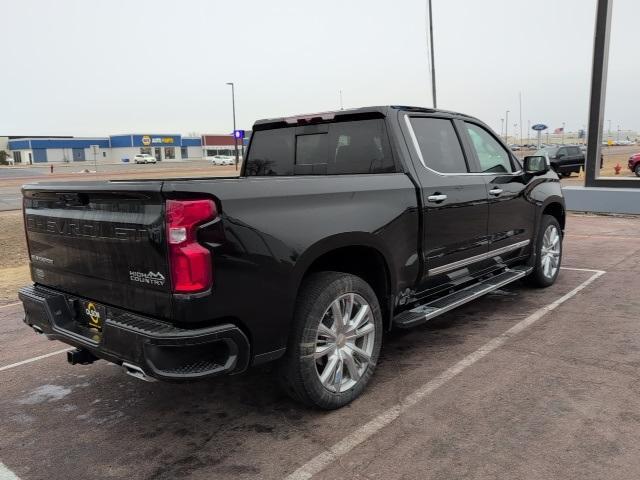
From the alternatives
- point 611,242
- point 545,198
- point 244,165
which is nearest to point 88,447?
point 244,165

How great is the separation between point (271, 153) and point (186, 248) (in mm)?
2312

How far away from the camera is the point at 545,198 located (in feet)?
19.7

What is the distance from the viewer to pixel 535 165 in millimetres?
5629

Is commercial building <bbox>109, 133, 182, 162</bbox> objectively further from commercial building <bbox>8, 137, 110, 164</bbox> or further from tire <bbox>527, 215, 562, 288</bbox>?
tire <bbox>527, 215, 562, 288</bbox>

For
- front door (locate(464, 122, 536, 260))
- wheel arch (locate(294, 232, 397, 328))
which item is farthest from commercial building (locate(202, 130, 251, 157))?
wheel arch (locate(294, 232, 397, 328))

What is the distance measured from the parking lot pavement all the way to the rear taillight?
3.35 feet

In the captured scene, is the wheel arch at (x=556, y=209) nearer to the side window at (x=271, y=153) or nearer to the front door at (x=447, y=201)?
the front door at (x=447, y=201)

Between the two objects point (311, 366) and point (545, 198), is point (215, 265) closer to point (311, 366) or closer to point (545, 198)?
point (311, 366)

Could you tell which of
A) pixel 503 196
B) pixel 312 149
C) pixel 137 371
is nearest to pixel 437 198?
pixel 312 149

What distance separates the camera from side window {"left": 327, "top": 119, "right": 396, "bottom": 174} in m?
4.12

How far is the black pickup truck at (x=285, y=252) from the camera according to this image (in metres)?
2.73

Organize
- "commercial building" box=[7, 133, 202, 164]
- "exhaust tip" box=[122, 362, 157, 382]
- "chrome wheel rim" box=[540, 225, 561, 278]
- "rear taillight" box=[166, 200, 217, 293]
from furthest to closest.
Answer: "commercial building" box=[7, 133, 202, 164], "chrome wheel rim" box=[540, 225, 561, 278], "exhaust tip" box=[122, 362, 157, 382], "rear taillight" box=[166, 200, 217, 293]

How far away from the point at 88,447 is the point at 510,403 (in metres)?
2.56

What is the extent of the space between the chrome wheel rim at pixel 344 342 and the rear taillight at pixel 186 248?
0.91 m
